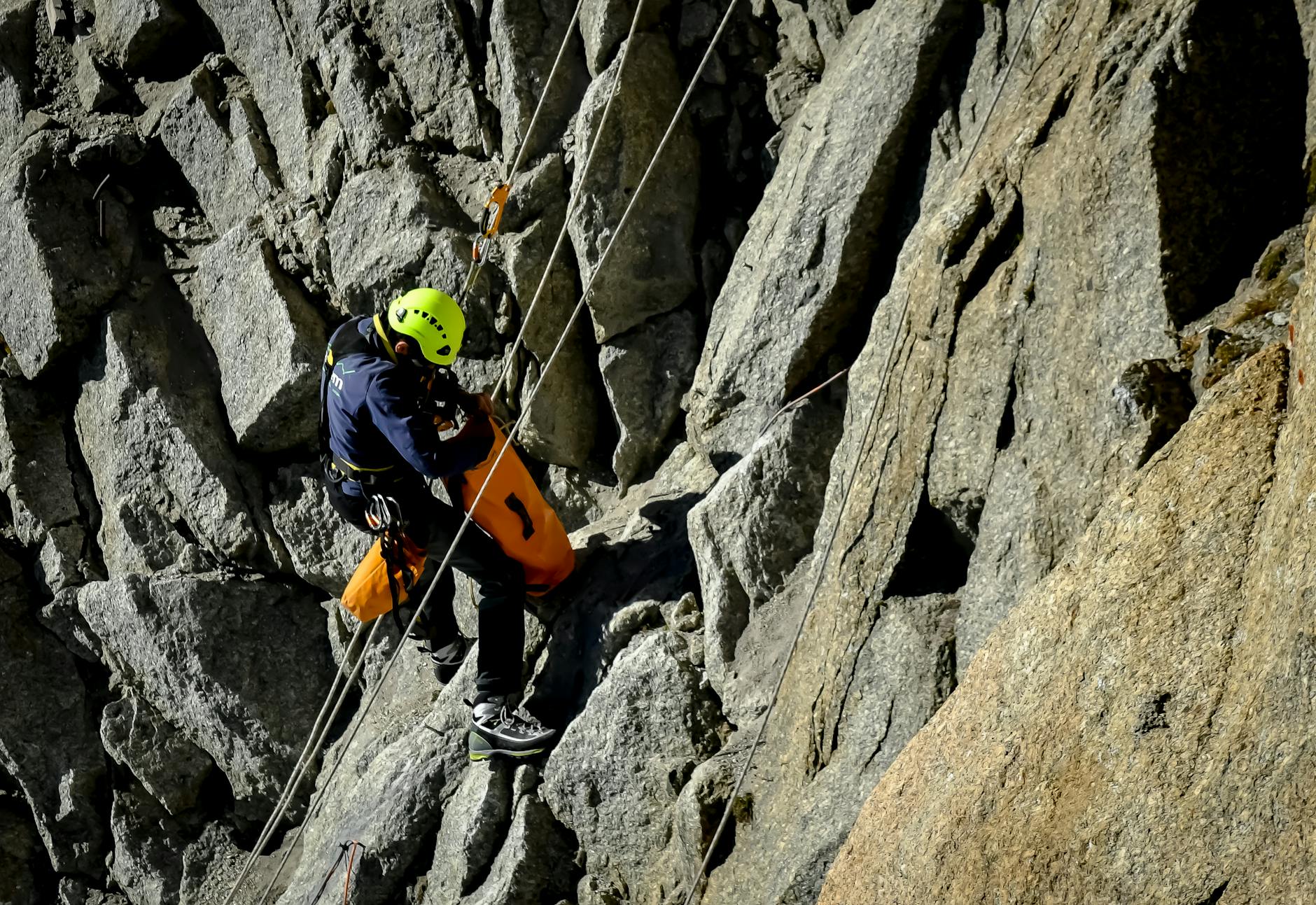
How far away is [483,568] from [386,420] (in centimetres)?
130

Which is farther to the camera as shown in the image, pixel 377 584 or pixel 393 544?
pixel 377 584

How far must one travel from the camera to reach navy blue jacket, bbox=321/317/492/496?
7.09 m

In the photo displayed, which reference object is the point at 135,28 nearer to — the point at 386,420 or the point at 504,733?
the point at 386,420

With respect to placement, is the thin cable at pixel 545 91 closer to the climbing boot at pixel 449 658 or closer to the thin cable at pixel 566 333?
the thin cable at pixel 566 333

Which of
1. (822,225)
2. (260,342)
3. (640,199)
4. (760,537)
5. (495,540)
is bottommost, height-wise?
(760,537)

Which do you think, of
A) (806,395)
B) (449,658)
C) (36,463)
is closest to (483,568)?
(449,658)

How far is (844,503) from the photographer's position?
20.1 ft

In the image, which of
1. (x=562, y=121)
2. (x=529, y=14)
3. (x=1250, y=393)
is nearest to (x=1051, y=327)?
(x=1250, y=393)

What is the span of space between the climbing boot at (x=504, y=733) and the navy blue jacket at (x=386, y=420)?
1.73 metres

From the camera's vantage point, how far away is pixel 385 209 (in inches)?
385

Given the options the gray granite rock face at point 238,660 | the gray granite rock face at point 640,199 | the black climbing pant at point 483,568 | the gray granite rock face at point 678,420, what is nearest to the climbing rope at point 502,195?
the gray granite rock face at point 678,420

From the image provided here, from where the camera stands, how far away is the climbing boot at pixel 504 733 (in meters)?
7.56

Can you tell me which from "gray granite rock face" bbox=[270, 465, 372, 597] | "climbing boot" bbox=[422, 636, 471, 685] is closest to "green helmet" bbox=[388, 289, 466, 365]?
"climbing boot" bbox=[422, 636, 471, 685]

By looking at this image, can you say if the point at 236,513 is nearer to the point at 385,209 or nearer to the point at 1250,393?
the point at 385,209
